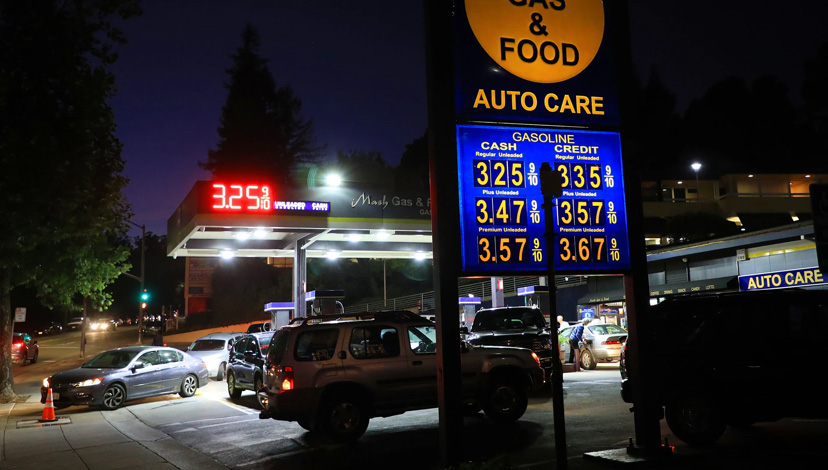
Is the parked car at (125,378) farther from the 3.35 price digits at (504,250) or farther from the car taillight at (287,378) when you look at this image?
the 3.35 price digits at (504,250)

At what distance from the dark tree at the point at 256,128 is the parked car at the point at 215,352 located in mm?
43614

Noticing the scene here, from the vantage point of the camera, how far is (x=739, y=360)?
30.6 feet

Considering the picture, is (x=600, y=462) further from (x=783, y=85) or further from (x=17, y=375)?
(x=783, y=85)

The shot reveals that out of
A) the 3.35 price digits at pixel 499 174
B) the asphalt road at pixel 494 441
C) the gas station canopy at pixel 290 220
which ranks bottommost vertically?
the asphalt road at pixel 494 441

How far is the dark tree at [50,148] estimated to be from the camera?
787 inches

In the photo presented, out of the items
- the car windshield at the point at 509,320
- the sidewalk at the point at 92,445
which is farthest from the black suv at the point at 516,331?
the sidewalk at the point at 92,445

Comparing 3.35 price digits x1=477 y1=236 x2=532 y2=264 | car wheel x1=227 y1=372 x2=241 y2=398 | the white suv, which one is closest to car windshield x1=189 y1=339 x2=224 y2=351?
car wheel x1=227 y1=372 x2=241 y2=398

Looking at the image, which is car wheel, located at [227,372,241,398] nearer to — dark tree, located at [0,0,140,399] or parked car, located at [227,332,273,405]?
parked car, located at [227,332,273,405]

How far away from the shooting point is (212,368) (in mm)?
24781

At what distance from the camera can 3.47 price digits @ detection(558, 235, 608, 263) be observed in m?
8.63

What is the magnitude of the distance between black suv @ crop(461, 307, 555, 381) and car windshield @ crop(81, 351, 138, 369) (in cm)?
909

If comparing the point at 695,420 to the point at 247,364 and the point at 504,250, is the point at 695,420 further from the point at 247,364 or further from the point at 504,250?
the point at 247,364

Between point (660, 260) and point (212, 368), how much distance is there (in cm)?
2092

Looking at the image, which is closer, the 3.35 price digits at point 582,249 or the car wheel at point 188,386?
the 3.35 price digits at point 582,249
